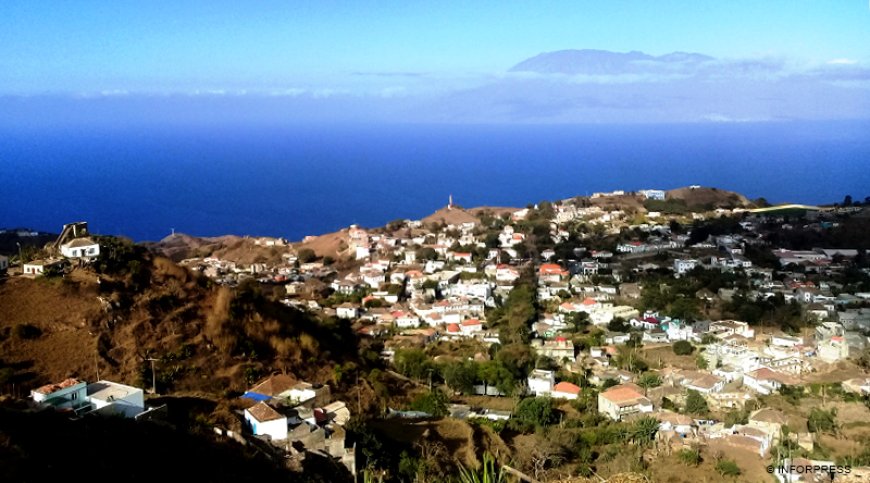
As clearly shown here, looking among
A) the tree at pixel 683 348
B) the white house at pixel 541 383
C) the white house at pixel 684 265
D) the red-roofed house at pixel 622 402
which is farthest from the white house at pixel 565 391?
the white house at pixel 684 265

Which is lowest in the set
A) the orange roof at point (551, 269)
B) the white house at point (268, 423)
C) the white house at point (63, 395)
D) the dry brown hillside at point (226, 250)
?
the dry brown hillside at point (226, 250)

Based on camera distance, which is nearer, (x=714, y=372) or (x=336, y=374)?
(x=336, y=374)

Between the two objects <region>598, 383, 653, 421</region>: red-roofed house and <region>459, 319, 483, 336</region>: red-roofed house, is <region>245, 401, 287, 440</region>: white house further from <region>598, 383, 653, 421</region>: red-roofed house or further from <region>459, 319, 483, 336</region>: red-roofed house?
<region>459, 319, 483, 336</region>: red-roofed house

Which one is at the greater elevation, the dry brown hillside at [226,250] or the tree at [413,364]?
the tree at [413,364]

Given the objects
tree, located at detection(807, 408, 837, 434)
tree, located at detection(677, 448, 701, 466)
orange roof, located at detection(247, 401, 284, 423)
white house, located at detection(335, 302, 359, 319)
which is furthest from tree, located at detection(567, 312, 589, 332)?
orange roof, located at detection(247, 401, 284, 423)

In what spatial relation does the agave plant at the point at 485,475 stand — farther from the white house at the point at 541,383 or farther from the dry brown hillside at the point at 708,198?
the dry brown hillside at the point at 708,198

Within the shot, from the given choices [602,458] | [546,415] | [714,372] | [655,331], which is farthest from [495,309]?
[602,458]

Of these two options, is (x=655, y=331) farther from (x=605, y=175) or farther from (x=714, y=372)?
(x=605, y=175)
